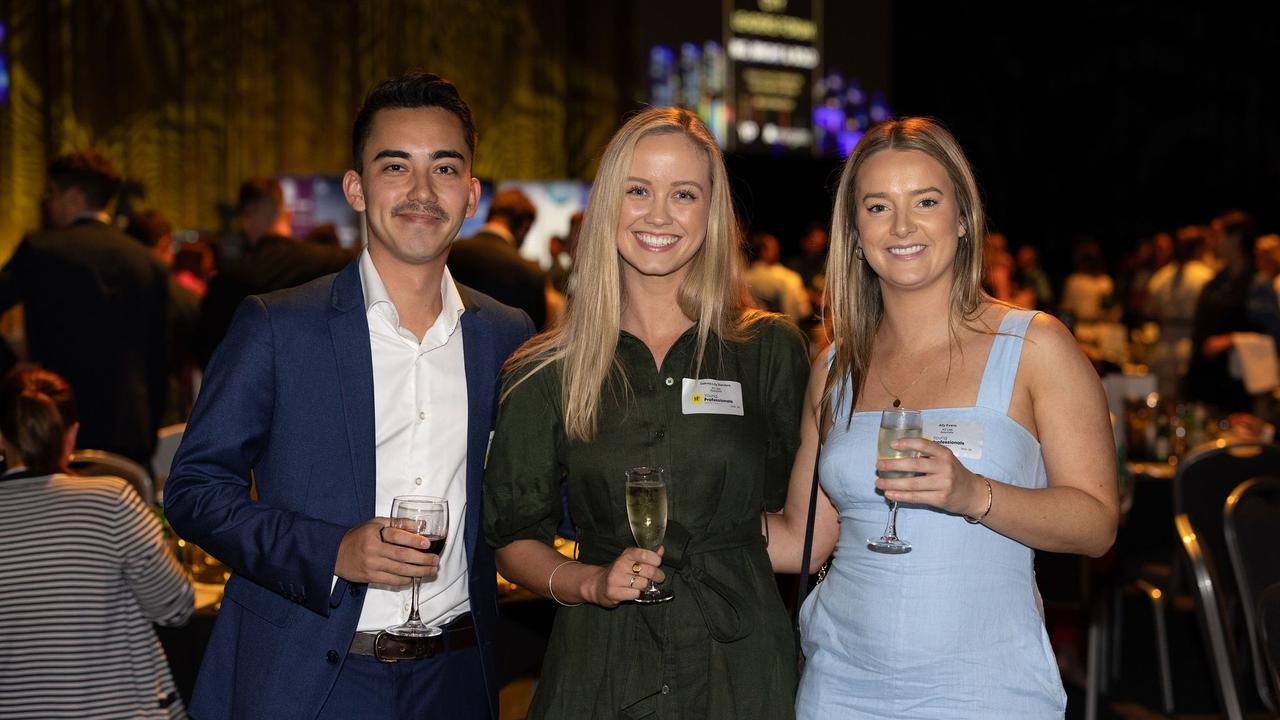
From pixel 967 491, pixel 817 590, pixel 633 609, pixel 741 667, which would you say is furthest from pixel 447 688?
pixel 967 491

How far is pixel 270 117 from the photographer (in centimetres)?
1253

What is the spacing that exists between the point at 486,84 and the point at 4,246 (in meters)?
5.16

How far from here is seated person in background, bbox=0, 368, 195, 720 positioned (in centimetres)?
304

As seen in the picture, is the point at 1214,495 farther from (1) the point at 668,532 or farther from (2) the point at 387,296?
(2) the point at 387,296

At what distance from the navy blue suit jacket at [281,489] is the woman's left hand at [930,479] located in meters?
0.84

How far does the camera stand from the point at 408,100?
2.34 meters

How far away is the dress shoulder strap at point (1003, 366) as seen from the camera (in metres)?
2.16

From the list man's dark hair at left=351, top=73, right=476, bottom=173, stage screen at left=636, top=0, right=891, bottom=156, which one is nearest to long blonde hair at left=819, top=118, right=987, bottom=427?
man's dark hair at left=351, top=73, right=476, bottom=173

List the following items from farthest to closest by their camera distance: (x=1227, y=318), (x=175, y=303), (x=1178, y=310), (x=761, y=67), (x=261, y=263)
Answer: (x=761, y=67)
(x=1178, y=310)
(x=1227, y=318)
(x=175, y=303)
(x=261, y=263)

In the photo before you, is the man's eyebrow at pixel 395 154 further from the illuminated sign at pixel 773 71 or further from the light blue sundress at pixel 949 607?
the illuminated sign at pixel 773 71

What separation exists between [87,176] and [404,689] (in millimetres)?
4243

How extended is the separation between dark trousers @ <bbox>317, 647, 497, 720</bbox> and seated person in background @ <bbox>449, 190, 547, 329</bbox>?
4.15 metres

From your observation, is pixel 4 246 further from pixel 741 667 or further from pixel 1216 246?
pixel 741 667

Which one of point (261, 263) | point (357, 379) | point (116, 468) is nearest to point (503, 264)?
point (261, 263)
